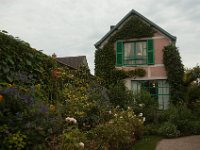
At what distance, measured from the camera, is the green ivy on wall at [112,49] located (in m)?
Answer: 17.8

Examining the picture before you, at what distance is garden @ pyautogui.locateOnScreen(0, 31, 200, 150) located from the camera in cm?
406

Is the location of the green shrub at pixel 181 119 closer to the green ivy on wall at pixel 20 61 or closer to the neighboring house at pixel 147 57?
the neighboring house at pixel 147 57

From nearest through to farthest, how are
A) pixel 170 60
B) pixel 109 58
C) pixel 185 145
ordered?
pixel 185 145, pixel 170 60, pixel 109 58

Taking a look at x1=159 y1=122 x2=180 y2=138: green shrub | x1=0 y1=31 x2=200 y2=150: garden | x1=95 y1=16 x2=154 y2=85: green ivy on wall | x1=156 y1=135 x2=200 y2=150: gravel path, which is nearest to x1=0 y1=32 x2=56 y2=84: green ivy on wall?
Answer: x1=0 y1=31 x2=200 y2=150: garden

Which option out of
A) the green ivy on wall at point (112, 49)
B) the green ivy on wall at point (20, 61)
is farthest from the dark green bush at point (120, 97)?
the green ivy on wall at point (20, 61)

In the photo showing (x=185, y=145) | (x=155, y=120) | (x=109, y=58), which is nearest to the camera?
(x=185, y=145)

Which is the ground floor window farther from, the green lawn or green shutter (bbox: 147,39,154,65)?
the green lawn

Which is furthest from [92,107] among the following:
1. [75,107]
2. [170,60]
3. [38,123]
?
[170,60]

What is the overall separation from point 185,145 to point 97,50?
33.0 ft

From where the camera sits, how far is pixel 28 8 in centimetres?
872

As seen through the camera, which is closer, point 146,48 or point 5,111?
point 5,111

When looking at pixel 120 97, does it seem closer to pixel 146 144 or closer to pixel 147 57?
pixel 146 144

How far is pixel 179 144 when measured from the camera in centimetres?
1002

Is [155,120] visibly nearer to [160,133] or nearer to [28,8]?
[160,133]
